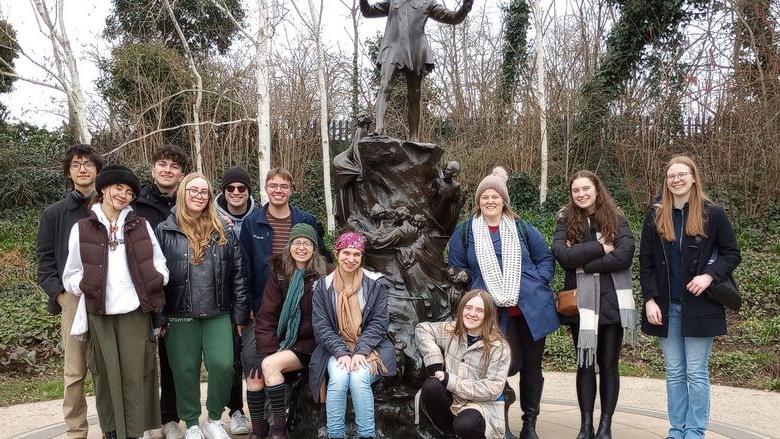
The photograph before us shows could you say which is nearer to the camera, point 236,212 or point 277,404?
point 277,404

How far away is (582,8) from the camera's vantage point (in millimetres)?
20016

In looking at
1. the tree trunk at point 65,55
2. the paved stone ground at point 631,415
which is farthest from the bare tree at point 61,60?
the paved stone ground at point 631,415

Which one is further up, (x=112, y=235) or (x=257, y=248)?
(x=112, y=235)

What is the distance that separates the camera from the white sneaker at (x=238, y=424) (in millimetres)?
4949


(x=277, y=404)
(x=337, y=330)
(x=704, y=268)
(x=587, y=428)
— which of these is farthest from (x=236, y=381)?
(x=704, y=268)

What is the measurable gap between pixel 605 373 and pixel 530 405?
20.9 inches

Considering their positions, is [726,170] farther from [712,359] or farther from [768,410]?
[768,410]

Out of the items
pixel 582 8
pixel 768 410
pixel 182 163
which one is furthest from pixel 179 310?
pixel 582 8

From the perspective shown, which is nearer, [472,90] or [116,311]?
[116,311]

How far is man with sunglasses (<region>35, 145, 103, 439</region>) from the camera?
4312 millimetres

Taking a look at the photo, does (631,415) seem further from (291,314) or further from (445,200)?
(291,314)

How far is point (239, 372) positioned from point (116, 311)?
126cm

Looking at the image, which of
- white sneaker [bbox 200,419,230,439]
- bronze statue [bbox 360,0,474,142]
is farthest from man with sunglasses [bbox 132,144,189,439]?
bronze statue [bbox 360,0,474,142]

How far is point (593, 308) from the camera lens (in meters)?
4.24
